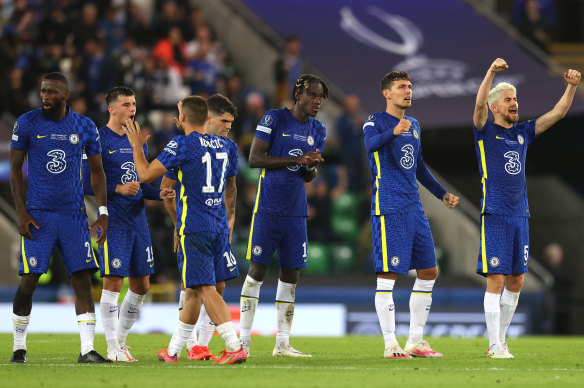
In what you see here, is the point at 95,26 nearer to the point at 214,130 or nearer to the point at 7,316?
the point at 7,316

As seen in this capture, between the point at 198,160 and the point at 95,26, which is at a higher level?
the point at 95,26

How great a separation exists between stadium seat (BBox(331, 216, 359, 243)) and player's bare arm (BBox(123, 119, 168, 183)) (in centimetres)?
1087

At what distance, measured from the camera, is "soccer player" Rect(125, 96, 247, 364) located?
8984 millimetres

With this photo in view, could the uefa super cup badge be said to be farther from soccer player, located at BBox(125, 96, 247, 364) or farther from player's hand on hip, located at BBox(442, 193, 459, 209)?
player's hand on hip, located at BBox(442, 193, 459, 209)

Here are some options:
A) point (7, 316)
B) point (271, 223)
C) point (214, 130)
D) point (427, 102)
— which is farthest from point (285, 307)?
point (427, 102)

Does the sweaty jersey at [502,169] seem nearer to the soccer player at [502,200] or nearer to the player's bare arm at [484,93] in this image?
the soccer player at [502,200]

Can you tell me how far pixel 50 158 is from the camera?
929 cm

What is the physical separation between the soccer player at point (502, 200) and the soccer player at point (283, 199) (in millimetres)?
1661

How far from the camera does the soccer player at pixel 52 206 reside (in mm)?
9180

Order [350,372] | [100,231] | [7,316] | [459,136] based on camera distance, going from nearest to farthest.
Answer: [350,372]
[100,231]
[7,316]
[459,136]

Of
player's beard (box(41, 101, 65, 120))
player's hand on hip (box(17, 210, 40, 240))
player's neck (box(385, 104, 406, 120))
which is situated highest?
player's neck (box(385, 104, 406, 120))

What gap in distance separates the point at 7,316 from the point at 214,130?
8743mm

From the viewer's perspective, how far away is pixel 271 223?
10.3 metres

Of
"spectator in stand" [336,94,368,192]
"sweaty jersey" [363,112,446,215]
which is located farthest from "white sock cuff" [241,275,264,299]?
"spectator in stand" [336,94,368,192]
